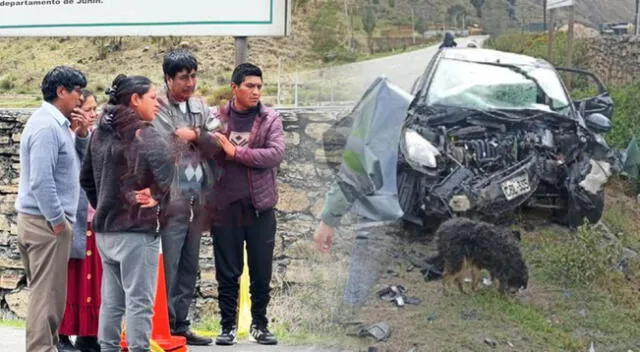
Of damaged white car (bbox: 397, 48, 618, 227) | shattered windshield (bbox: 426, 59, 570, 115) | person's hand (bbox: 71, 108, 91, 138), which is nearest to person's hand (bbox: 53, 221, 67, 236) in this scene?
person's hand (bbox: 71, 108, 91, 138)

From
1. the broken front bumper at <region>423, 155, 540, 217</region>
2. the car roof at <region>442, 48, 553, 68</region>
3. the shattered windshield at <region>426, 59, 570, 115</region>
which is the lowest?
the broken front bumper at <region>423, 155, 540, 217</region>

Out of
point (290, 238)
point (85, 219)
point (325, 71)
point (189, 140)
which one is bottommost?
point (290, 238)

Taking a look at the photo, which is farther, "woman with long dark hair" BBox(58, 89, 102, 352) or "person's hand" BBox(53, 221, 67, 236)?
"woman with long dark hair" BBox(58, 89, 102, 352)

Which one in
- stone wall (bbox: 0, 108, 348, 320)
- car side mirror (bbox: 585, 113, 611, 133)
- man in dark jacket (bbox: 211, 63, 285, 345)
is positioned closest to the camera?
car side mirror (bbox: 585, 113, 611, 133)

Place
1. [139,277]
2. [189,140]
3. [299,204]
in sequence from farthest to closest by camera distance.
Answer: [299,204], [189,140], [139,277]

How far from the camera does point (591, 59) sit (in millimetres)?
4535

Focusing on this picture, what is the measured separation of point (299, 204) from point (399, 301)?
2.07 metres

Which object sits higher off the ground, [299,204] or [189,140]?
[189,140]

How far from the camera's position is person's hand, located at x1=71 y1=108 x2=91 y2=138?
17.5 feet

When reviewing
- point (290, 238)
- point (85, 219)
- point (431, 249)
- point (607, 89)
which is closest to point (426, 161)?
point (431, 249)

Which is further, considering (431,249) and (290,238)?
(290,238)

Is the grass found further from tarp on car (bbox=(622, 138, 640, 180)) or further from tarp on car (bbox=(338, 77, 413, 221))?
tarp on car (bbox=(338, 77, 413, 221))

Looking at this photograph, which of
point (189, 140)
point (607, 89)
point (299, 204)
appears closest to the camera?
point (607, 89)

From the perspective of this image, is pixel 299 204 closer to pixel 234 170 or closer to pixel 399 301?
pixel 234 170
